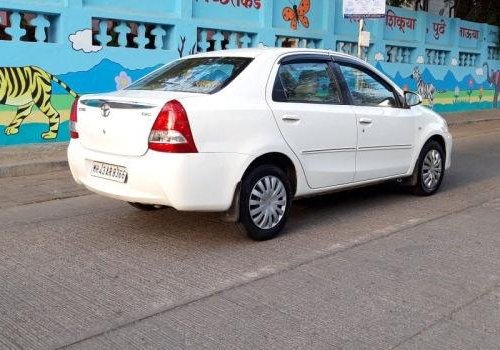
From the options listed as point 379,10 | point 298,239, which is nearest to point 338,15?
point 379,10

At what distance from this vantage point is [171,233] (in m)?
5.75

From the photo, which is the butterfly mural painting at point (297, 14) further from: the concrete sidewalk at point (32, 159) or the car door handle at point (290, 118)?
the car door handle at point (290, 118)

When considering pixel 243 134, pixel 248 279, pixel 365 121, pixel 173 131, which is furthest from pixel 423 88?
pixel 248 279

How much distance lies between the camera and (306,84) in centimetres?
596

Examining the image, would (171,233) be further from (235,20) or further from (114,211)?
(235,20)

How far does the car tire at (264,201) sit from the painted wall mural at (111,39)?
5556 millimetres

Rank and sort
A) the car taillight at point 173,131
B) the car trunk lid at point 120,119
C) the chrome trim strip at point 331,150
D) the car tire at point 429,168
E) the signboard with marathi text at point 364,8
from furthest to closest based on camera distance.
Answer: the signboard with marathi text at point 364,8, the car tire at point 429,168, the chrome trim strip at point 331,150, the car trunk lid at point 120,119, the car taillight at point 173,131

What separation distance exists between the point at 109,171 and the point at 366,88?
9.64 feet

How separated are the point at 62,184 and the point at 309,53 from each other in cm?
378

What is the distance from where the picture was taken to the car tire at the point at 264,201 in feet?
17.4

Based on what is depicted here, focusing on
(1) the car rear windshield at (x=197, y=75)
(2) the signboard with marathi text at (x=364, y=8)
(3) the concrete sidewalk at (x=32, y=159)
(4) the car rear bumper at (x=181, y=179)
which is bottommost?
(3) the concrete sidewalk at (x=32, y=159)

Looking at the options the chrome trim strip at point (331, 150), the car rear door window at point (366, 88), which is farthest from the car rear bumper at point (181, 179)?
the car rear door window at point (366, 88)

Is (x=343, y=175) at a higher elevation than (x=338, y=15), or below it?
below

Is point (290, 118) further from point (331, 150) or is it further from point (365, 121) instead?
point (365, 121)
